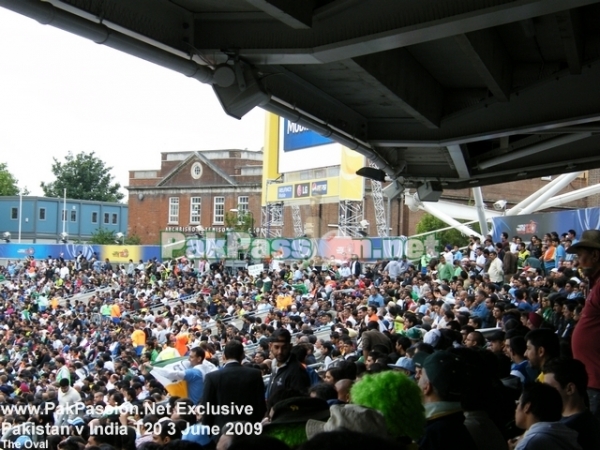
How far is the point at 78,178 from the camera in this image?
93.8m

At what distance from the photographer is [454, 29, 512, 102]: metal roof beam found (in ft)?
24.6

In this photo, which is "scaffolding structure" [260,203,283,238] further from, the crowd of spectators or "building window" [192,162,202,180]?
"building window" [192,162,202,180]

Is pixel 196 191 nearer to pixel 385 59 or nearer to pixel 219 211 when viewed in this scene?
pixel 219 211

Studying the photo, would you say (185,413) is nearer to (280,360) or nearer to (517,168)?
(280,360)

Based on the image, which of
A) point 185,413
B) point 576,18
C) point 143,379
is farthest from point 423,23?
point 143,379

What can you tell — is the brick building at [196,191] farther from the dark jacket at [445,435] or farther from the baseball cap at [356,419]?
the baseball cap at [356,419]

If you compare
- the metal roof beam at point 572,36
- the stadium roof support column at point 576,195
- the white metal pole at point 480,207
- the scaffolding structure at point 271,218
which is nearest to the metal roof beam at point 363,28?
the metal roof beam at point 572,36

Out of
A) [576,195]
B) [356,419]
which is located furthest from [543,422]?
[576,195]

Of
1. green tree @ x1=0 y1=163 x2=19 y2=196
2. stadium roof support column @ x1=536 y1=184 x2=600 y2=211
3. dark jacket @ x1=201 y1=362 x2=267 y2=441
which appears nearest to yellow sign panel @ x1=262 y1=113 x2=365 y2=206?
stadium roof support column @ x1=536 y1=184 x2=600 y2=211

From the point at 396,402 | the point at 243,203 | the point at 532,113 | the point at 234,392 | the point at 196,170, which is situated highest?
the point at 196,170

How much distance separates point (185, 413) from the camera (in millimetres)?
7602

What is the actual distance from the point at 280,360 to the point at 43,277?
1546 inches

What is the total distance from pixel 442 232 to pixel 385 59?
40069 mm

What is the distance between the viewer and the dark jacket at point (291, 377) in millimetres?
6727
